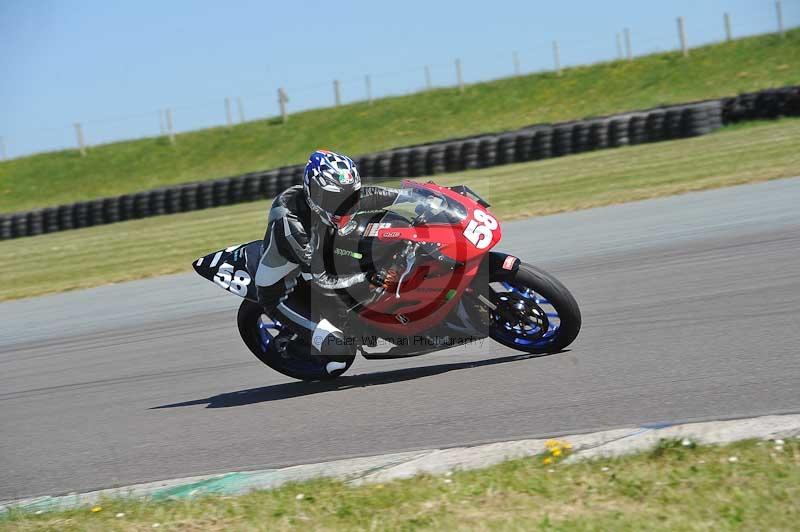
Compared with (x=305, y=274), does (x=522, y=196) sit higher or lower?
lower

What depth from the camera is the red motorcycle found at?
20.0 ft

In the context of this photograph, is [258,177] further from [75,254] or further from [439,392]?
[439,392]

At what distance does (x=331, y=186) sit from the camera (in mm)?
6148

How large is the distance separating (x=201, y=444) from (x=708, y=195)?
933cm

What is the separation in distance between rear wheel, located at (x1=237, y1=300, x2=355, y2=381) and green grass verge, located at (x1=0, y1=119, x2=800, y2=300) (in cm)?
773

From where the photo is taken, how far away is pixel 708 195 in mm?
13305

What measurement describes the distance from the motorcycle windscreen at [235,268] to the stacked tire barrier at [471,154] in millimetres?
15618

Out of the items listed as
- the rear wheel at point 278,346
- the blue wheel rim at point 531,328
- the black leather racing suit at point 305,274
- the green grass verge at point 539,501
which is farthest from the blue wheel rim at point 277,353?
the green grass verge at point 539,501

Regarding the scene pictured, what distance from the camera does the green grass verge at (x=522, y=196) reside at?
1497 centimetres

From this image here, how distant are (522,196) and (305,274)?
36.3 feet

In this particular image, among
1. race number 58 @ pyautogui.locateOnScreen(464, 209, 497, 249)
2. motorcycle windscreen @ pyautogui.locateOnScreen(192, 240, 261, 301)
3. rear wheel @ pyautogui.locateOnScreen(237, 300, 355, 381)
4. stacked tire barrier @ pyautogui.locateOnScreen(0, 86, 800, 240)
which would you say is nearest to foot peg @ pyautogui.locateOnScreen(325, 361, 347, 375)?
rear wheel @ pyautogui.locateOnScreen(237, 300, 355, 381)

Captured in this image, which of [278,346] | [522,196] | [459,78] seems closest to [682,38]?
[459,78]

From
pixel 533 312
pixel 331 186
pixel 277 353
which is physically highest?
pixel 331 186

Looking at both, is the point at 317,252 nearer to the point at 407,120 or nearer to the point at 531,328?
the point at 531,328
